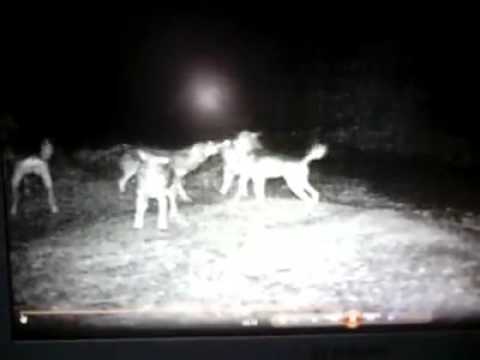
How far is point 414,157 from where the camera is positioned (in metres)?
1.13

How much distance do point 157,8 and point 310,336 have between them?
54 cm

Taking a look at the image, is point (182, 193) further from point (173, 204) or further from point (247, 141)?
point (247, 141)

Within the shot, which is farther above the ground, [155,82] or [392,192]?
[155,82]

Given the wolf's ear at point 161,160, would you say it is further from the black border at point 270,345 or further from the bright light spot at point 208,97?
the black border at point 270,345

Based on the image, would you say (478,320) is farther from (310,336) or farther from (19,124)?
(19,124)

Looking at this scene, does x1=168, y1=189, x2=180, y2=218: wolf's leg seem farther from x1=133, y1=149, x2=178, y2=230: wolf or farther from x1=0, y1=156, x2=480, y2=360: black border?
x1=0, y1=156, x2=480, y2=360: black border

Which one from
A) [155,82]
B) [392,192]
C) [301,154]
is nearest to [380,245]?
[392,192]

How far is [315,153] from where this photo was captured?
1118mm

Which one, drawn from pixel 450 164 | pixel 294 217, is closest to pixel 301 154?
pixel 294 217

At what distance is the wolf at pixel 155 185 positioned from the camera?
1109 mm

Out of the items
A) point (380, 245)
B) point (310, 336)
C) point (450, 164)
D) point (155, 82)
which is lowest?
point (310, 336)

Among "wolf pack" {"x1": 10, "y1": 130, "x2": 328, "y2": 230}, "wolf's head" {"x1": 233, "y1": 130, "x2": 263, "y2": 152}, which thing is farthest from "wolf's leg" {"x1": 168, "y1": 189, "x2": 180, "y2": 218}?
"wolf's head" {"x1": 233, "y1": 130, "x2": 263, "y2": 152}

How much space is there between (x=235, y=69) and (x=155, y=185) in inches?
8.1

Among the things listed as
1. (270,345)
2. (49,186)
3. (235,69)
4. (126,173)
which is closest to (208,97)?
(235,69)
